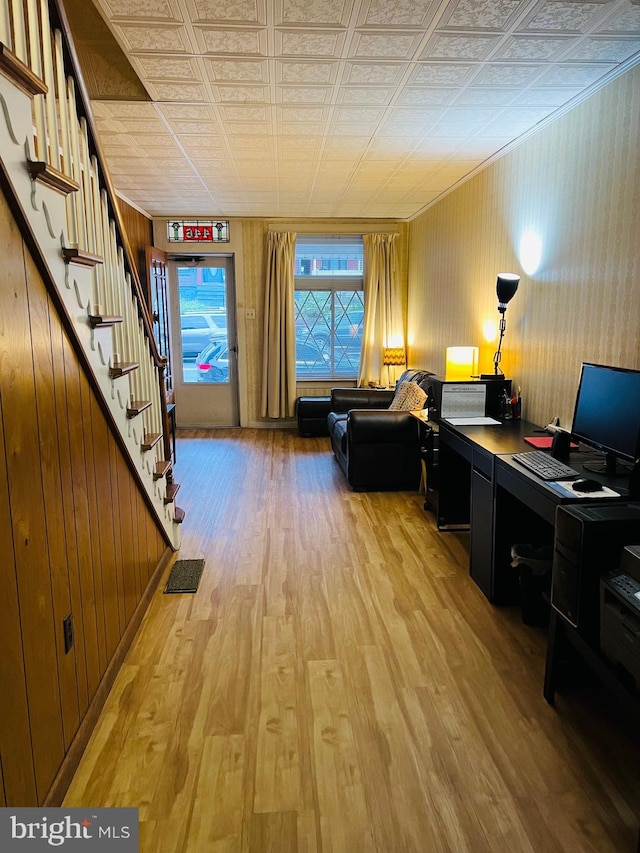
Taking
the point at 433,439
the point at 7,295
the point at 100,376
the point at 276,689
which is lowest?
the point at 276,689

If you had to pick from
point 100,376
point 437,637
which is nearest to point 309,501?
point 437,637

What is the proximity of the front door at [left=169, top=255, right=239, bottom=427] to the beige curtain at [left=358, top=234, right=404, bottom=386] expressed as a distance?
1696 mm

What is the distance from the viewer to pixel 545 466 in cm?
247

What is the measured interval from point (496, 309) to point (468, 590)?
7.19ft

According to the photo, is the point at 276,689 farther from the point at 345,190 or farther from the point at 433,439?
the point at 345,190

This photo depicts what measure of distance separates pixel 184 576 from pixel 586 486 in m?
2.13

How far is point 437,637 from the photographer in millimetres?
2609

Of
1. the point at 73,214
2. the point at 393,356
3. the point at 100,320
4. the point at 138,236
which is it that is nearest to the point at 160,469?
the point at 100,320

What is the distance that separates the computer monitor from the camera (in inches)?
89.0

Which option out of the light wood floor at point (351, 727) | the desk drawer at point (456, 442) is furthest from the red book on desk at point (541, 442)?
the light wood floor at point (351, 727)

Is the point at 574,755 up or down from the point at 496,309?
down

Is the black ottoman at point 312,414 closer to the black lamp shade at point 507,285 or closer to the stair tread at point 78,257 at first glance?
the black lamp shade at point 507,285

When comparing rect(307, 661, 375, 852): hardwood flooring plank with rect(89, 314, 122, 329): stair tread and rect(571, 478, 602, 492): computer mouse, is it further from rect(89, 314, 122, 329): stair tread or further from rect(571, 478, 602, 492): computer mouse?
rect(89, 314, 122, 329): stair tread

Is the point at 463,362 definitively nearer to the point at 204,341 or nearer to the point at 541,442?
the point at 541,442
